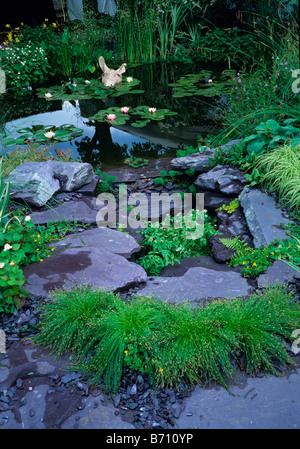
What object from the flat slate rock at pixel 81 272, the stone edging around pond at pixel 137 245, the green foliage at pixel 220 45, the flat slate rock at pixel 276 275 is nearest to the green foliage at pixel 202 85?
the green foliage at pixel 220 45

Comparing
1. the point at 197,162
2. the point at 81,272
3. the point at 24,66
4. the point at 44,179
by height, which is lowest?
the point at 81,272

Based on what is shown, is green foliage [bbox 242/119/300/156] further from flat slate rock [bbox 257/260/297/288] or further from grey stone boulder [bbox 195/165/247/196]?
flat slate rock [bbox 257/260/297/288]

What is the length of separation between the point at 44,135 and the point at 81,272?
3421 mm

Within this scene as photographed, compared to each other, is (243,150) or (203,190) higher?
(243,150)

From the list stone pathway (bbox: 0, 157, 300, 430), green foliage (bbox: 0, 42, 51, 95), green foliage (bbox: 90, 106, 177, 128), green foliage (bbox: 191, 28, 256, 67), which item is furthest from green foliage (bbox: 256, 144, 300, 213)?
green foliage (bbox: 191, 28, 256, 67)

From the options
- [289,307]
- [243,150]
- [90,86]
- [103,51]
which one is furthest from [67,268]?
[103,51]

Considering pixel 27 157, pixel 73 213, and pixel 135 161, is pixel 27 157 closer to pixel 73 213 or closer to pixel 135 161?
pixel 73 213

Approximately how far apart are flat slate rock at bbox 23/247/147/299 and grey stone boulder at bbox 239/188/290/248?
110 centimetres

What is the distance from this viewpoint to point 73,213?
4.05 m

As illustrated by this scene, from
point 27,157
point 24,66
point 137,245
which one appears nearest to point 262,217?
point 137,245

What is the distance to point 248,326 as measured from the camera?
233 centimetres

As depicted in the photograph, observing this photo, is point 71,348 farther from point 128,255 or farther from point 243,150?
point 243,150

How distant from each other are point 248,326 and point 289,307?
36 centimetres

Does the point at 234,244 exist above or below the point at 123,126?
below
